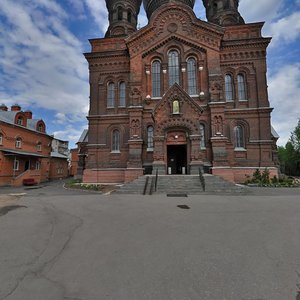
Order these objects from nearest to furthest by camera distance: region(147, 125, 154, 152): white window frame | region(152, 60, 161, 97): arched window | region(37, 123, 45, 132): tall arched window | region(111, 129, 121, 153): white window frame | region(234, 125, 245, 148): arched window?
region(147, 125, 154, 152): white window frame → region(234, 125, 245, 148): arched window → region(152, 60, 161, 97): arched window → region(111, 129, 121, 153): white window frame → region(37, 123, 45, 132): tall arched window

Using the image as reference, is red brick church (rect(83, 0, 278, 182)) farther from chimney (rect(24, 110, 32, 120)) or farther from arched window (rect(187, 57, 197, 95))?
chimney (rect(24, 110, 32, 120))

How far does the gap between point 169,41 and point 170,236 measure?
878 inches

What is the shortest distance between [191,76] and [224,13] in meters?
15.2

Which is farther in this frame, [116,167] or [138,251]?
[116,167]

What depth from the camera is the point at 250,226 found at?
659 cm

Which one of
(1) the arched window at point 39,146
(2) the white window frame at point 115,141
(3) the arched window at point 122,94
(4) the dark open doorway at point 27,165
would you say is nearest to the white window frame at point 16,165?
(4) the dark open doorway at point 27,165

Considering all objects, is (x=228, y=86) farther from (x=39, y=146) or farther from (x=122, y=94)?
(x=39, y=146)

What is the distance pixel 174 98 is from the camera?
1952 centimetres

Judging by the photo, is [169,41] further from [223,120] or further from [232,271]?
[232,271]

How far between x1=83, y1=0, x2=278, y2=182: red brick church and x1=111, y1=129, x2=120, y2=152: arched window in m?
0.11

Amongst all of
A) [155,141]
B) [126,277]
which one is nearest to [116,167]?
[155,141]

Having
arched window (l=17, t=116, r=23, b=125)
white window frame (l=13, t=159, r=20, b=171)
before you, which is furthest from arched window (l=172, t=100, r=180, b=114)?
arched window (l=17, t=116, r=23, b=125)

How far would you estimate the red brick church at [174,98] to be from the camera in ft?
68.0

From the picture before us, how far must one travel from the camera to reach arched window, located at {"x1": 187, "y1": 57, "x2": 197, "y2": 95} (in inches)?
882
